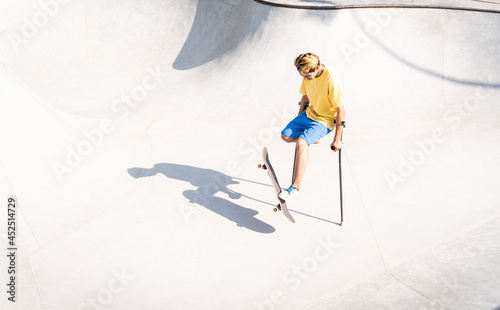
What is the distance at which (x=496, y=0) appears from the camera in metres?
9.71

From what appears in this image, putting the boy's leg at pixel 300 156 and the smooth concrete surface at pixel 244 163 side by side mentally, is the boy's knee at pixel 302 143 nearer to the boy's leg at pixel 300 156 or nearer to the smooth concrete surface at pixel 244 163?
the boy's leg at pixel 300 156

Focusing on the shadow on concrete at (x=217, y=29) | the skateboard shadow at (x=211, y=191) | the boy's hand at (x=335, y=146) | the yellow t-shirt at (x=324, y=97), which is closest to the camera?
the boy's hand at (x=335, y=146)

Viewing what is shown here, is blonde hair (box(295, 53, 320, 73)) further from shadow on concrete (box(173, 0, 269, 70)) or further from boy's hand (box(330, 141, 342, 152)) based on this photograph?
shadow on concrete (box(173, 0, 269, 70))

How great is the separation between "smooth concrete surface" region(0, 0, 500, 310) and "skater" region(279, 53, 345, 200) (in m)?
0.93

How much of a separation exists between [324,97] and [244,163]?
2086 millimetres

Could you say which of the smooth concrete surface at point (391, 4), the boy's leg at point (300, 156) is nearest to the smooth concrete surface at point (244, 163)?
the smooth concrete surface at point (391, 4)

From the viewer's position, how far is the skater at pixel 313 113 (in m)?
4.33

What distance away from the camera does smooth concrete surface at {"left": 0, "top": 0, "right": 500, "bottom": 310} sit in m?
4.24

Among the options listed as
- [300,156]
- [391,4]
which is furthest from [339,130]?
[391,4]

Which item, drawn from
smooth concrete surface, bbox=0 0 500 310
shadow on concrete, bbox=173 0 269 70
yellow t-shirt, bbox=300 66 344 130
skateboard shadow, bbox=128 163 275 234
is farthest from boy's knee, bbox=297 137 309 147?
shadow on concrete, bbox=173 0 269 70

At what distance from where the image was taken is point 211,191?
5.64 metres

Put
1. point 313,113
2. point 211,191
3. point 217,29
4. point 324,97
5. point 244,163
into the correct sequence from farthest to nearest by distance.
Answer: point 217,29 < point 244,163 < point 211,191 < point 313,113 < point 324,97

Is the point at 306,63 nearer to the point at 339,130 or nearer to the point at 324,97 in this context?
the point at 324,97

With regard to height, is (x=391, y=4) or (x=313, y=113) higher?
(x=391, y=4)
